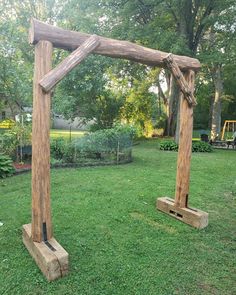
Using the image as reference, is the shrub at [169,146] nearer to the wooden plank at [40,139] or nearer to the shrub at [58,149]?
the shrub at [58,149]

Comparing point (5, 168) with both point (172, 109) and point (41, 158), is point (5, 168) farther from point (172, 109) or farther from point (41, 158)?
point (172, 109)

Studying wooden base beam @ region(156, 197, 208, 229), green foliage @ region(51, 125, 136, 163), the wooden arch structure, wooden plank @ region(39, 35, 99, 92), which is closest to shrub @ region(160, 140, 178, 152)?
green foliage @ region(51, 125, 136, 163)

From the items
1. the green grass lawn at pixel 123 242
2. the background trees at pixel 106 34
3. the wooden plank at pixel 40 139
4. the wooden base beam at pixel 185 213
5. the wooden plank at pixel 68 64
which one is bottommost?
the green grass lawn at pixel 123 242

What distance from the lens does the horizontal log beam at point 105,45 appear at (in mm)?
2975

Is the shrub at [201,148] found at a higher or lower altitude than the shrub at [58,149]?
lower

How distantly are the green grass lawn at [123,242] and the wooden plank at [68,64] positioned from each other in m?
1.92

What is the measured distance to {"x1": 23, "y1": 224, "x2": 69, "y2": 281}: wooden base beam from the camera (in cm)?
272

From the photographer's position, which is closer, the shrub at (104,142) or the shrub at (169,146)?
the shrub at (104,142)

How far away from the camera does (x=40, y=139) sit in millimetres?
3025

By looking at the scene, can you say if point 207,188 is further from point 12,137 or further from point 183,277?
point 12,137

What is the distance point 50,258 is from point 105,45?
2.54m

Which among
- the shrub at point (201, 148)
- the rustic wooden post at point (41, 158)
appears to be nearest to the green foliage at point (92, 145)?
the shrub at point (201, 148)

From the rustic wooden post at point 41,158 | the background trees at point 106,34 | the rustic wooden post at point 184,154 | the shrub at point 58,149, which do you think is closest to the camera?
the rustic wooden post at point 41,158

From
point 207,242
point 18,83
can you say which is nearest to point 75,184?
point 207,242
